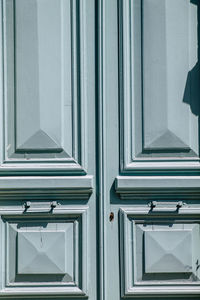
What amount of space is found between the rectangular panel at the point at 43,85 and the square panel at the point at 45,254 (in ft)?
0.96

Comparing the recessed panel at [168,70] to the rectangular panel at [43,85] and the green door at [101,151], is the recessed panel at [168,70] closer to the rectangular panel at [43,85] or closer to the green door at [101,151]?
the green door at [101,151]

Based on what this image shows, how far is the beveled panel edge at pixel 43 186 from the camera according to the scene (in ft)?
10.0

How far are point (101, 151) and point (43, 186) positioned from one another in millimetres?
359

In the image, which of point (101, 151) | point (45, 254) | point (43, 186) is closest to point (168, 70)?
point (101, 151)

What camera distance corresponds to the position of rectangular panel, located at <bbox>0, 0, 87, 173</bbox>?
306 centimetres

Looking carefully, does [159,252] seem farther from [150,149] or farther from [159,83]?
[159,83]

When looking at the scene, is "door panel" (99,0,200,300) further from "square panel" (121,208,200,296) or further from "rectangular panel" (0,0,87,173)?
"rectangular panel" (0,0,87,173)

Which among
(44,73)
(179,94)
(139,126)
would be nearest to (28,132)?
(44,73)

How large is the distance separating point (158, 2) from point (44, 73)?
2.33 ft

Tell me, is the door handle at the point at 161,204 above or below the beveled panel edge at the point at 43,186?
below

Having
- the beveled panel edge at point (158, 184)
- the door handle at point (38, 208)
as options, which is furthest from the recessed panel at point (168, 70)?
the door handle at point (38, 208)

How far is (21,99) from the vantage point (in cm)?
306

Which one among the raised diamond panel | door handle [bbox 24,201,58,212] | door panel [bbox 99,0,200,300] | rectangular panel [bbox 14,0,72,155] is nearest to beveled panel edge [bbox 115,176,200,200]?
door panel [bbox 99,0,200,300]

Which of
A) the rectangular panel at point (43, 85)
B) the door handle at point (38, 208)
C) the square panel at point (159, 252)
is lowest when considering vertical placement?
the square panel at point (159, 252)
